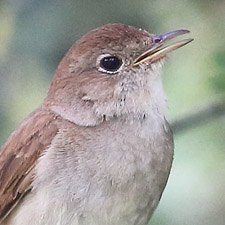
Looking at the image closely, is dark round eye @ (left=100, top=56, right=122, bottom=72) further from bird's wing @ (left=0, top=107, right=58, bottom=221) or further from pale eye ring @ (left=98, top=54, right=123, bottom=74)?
bird's wing @ (left=0, top=107, right=58, bottom=221)

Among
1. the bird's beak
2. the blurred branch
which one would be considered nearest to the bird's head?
the bird's beak

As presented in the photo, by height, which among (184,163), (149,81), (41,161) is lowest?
(184,163)

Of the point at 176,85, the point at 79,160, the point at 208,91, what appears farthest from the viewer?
the point at 176,85

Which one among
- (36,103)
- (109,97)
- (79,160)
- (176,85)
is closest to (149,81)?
(109,97)

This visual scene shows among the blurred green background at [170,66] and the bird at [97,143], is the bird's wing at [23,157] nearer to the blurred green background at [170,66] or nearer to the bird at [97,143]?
the bird at [97,143]

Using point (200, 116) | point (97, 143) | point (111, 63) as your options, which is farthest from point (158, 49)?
point (200, 116)

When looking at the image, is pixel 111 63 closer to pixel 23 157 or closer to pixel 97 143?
pixel 97 143

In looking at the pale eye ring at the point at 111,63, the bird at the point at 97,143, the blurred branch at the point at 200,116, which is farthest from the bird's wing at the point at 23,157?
the blurred branch at the point at 200,116

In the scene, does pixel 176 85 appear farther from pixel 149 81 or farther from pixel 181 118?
pixel 149 81
